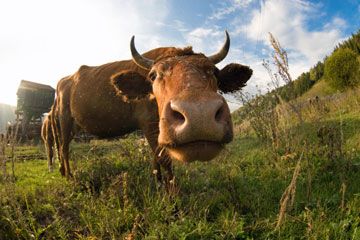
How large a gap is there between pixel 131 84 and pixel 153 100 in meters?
0.40

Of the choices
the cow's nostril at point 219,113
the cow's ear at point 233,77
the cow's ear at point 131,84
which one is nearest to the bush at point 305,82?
the cow's ear at point 233,77

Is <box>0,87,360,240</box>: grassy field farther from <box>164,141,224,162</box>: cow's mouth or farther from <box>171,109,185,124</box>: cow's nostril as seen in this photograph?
<box>171,109,185,124</box>: cow's nostril

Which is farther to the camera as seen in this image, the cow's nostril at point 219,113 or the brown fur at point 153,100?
the cow's nostril at point 219,113

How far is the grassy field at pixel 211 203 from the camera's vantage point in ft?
9.47

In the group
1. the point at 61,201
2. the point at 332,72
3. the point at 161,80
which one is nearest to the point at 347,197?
the point at 161,80

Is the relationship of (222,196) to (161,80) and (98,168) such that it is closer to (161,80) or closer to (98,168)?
(161,80)

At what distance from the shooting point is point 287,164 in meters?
4.93

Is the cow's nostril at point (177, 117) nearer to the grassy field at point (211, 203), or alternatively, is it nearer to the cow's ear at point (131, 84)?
the grassy field at point (211, 203)

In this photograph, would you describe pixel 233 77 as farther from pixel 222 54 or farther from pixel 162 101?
pixel 162 101

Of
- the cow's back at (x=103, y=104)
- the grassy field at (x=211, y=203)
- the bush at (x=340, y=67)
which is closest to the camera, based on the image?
the grassy field at (x=211, y=203)

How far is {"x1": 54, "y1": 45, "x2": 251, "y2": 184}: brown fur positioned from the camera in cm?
267

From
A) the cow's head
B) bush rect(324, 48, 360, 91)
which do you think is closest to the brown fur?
the cow's head

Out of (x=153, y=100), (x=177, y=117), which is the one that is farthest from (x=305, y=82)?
(x=177, y=117)

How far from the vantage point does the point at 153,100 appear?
4730 mm
